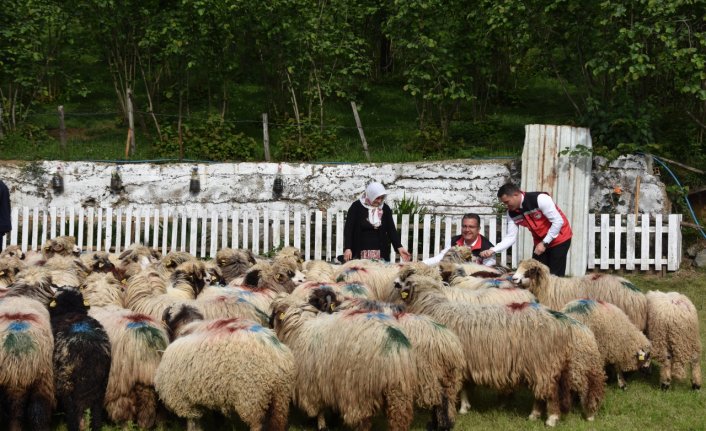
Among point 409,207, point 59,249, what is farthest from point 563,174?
point 59,249

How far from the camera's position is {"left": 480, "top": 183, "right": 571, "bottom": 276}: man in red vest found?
949cm

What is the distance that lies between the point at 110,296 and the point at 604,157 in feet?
29.4

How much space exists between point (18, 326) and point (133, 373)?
0.89 meters

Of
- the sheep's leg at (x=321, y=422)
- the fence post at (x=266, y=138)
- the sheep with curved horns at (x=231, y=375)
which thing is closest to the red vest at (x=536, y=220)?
the sheep's leg at (x=321, y=422)

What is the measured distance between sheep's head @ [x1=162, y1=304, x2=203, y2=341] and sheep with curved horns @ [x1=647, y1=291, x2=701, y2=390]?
4144 millimetres

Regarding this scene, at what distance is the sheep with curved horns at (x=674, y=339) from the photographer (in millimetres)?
7832

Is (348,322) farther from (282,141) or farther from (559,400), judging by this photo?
(282,141)

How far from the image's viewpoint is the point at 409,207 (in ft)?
47.5

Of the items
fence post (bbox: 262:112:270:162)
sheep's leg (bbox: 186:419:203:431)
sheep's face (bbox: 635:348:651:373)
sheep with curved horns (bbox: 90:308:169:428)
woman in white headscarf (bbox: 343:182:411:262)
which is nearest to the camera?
sheep's leg (bbox: 186:419:203:431)

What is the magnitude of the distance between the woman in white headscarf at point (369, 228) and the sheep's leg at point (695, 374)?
383 cm

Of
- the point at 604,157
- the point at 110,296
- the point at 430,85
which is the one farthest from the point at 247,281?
the point at 430,85

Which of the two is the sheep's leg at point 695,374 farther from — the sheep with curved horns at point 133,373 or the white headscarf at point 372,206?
the sheep with curved horns at point 133,373

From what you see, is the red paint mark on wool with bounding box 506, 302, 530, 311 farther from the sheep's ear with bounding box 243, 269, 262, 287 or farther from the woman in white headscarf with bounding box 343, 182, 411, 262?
the woman in white headscarf with bounding box 343, 182, 411, 262

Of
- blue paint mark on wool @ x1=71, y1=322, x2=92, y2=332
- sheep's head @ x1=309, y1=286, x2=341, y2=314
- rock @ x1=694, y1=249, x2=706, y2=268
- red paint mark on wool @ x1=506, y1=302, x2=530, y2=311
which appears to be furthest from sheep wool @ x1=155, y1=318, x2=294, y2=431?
rock @ x1=694, y1=249, x2=706, y2=268
